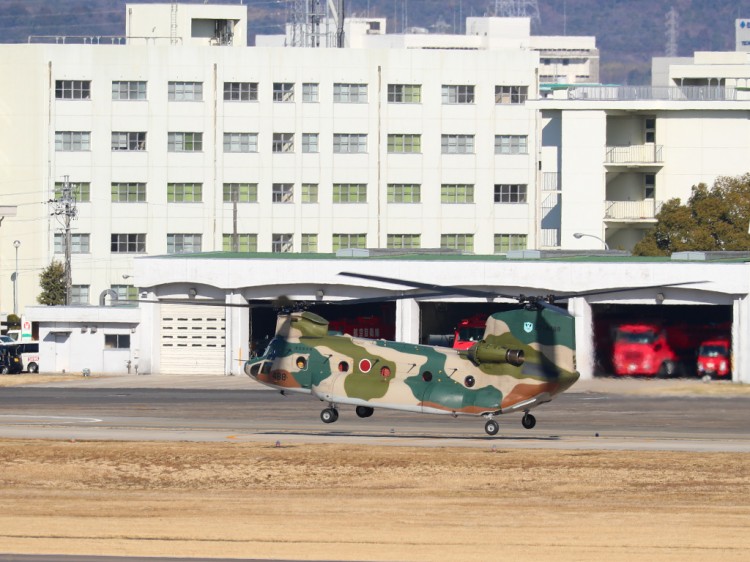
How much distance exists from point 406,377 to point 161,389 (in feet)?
99.4

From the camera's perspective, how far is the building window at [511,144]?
125 meters

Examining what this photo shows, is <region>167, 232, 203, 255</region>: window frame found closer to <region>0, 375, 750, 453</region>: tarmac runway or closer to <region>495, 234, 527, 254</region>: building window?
<region>495, 234, 527, 254</region>: building window

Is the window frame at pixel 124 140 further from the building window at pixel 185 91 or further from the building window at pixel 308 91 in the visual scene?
the building window at pixel 308 91

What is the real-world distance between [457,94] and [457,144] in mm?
4319

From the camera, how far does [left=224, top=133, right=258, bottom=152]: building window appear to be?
398 ft

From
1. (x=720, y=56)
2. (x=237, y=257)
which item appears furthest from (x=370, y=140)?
(x=720, y=56)

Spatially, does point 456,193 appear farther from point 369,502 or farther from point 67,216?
point 369,502

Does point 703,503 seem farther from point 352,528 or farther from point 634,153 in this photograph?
point 634,153

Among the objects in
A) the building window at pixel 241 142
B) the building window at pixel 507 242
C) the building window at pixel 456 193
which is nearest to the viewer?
the building window at pixel 241 142

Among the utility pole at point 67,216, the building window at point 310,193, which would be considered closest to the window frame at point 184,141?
the utility pole at point 67,216

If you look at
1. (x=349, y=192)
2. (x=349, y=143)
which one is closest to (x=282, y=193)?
(x=349, y=192)

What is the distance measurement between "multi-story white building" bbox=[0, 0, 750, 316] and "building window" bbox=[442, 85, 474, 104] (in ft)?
0.40

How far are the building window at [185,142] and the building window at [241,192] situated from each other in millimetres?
4032

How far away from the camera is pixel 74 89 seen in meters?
121
